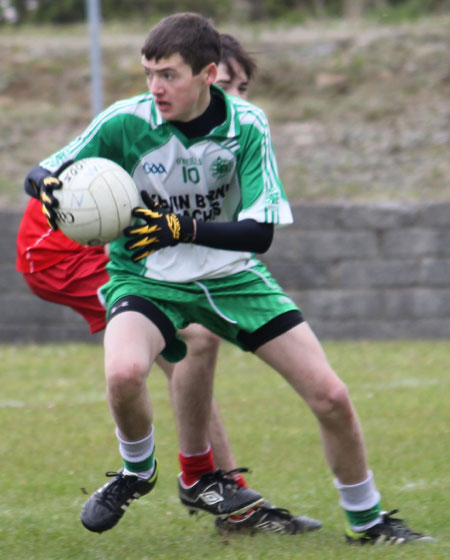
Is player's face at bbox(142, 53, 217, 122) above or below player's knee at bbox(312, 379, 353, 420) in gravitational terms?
above

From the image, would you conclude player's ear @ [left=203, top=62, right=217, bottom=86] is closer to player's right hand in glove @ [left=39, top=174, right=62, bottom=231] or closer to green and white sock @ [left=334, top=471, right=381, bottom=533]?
player's right hand in glove @ [left=39, top=174, right=62, bottom=231]

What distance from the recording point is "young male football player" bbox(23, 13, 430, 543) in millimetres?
3879

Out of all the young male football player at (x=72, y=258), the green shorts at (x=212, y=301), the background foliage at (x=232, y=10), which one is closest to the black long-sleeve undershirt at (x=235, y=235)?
the green shorts at (x=212, y=301)

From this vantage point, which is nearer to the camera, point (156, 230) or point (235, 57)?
point (156, 230)

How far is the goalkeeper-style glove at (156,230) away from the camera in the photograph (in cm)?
369

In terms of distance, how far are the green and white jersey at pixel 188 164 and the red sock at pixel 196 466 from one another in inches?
35.1

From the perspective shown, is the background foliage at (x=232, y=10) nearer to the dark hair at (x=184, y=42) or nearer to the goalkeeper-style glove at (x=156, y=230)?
the dark hair at (x=184, y=42)

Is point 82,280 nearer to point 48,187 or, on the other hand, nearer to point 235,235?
point 48,187

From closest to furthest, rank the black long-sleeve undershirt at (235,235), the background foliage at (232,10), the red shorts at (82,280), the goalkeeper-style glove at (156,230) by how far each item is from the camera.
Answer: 1. the goalkeeper-style glove at (156,230)
2. the black long-sleeve undershirt at (235,235)
3. the red shorts at (82,280)
4. the background foliage at (232,10)

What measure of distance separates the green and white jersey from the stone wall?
6.20 metres

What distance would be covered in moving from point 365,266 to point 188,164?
6.54 meters

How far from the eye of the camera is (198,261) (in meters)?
4.14

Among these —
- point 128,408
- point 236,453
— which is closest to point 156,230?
point 128,408

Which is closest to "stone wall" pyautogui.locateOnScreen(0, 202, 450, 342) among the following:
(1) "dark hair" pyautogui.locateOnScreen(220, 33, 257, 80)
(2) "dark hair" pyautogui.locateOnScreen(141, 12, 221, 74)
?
(1) "dark hair" pyautogui.locateOnScreen(220, 33, 257, 80)
